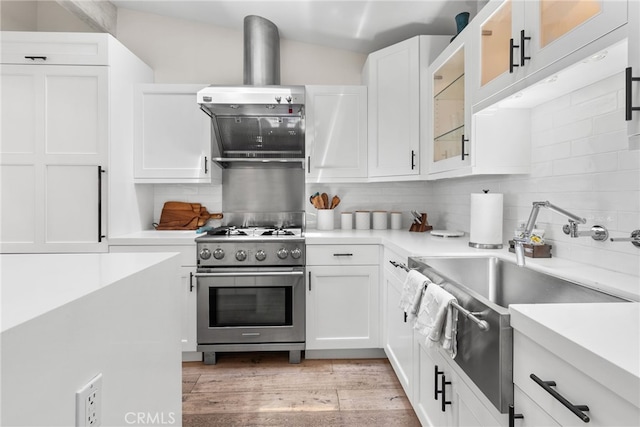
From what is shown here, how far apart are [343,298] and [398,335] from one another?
0.56 meters

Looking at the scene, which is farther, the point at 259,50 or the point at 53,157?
the point at 259,50

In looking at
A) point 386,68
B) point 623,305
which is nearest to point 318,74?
point 386,68

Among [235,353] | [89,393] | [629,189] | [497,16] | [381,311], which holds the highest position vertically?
[497,16]

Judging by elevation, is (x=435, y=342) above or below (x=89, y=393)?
below

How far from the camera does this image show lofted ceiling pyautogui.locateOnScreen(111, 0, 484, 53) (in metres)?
2.60

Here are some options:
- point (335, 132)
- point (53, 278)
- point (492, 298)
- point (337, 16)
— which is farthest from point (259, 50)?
point (53, 278)

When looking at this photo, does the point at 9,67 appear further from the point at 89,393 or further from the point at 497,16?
the point at 497,16

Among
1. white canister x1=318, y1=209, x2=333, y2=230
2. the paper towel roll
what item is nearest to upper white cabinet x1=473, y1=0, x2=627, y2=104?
the paper towel roll

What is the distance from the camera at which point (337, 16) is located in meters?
2.80

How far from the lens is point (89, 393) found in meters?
0.69

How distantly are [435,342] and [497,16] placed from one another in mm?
1499

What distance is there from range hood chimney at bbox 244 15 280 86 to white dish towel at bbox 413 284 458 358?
90.9 inches

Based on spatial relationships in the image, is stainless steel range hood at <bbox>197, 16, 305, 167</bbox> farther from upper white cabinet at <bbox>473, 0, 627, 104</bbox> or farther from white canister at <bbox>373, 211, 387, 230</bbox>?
upper white cabinet at <bbox>473, 0, 627, 104</bbox>

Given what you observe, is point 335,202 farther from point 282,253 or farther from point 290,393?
point 290,393
